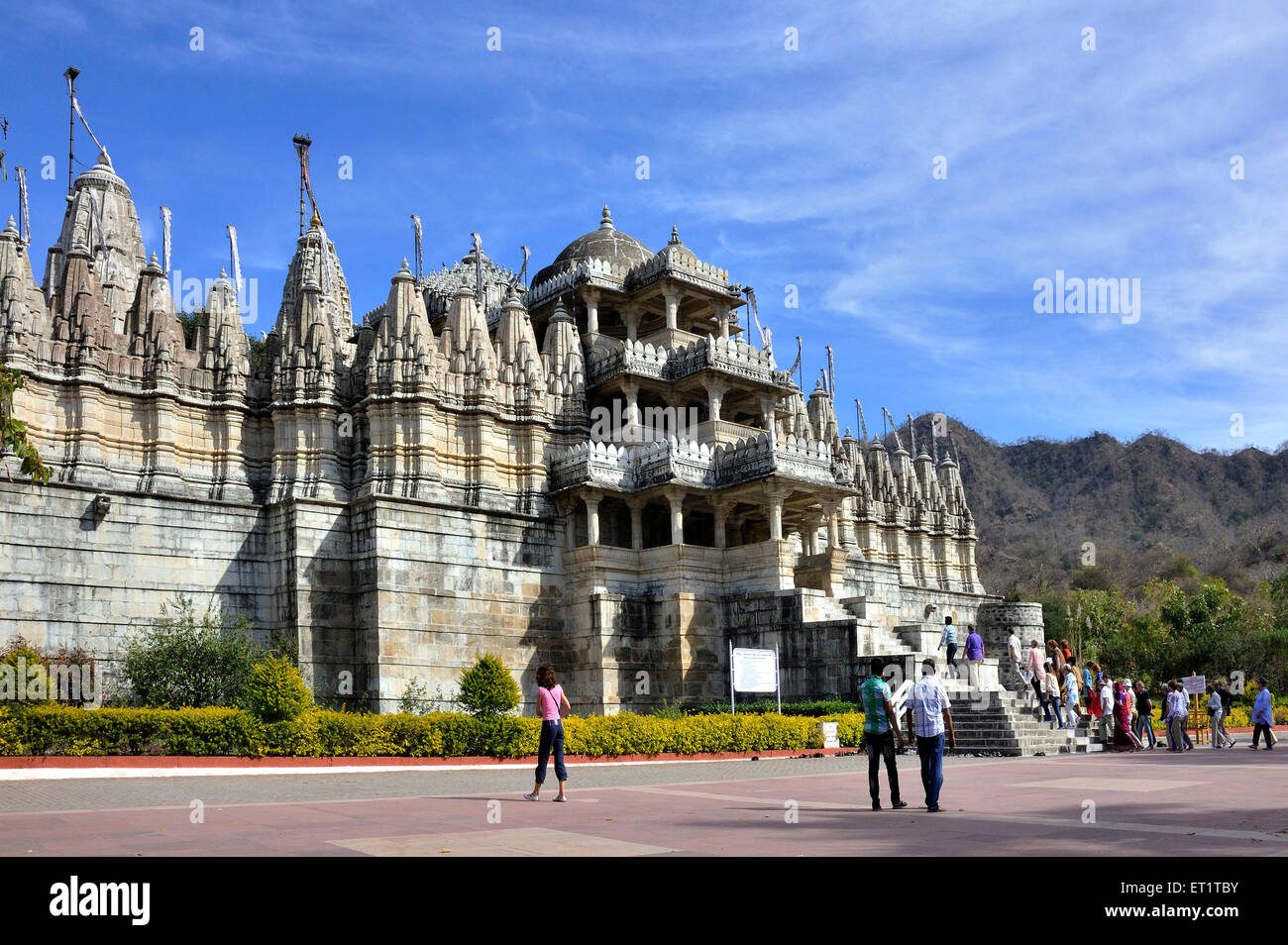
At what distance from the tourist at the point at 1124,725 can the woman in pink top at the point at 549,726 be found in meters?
17.2

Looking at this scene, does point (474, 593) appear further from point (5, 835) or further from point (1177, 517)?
point (1177, 517)

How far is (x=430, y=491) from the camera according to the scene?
107 feet

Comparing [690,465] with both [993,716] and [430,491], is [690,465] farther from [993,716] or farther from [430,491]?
[993,716]

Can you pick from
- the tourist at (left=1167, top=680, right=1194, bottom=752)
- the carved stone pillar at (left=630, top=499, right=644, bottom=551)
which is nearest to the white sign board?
the carved stone pillar at (left=630, top=499, right=644, bottom=551)

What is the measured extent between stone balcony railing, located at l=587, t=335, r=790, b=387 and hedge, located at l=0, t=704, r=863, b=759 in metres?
15.0

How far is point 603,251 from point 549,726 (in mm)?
30920

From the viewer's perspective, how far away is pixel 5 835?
10914 millimetres

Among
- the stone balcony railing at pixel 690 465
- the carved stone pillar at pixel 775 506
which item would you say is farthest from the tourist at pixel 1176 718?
the stone balcony railing at pixel 690 465

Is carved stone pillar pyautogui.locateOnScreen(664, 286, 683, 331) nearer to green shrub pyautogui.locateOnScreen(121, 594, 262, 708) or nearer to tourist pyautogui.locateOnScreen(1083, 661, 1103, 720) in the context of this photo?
tourist pyautogui.locateOnScreen(1083, 661, 1103, 720)

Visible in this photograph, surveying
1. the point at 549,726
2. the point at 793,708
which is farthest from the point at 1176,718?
the point at 549,726

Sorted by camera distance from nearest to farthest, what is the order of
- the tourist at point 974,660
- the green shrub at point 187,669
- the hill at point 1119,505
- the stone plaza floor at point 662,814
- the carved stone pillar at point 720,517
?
the stone plaza floor at point 662,814 → the green shrub at point 187,669 → the tourist at point 974,660 → the carved stone pillar at point 720,517 → the hill at point 1119,505

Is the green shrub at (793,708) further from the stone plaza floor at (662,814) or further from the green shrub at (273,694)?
the green shrub at (273,694)

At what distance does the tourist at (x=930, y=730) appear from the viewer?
1336 cm
